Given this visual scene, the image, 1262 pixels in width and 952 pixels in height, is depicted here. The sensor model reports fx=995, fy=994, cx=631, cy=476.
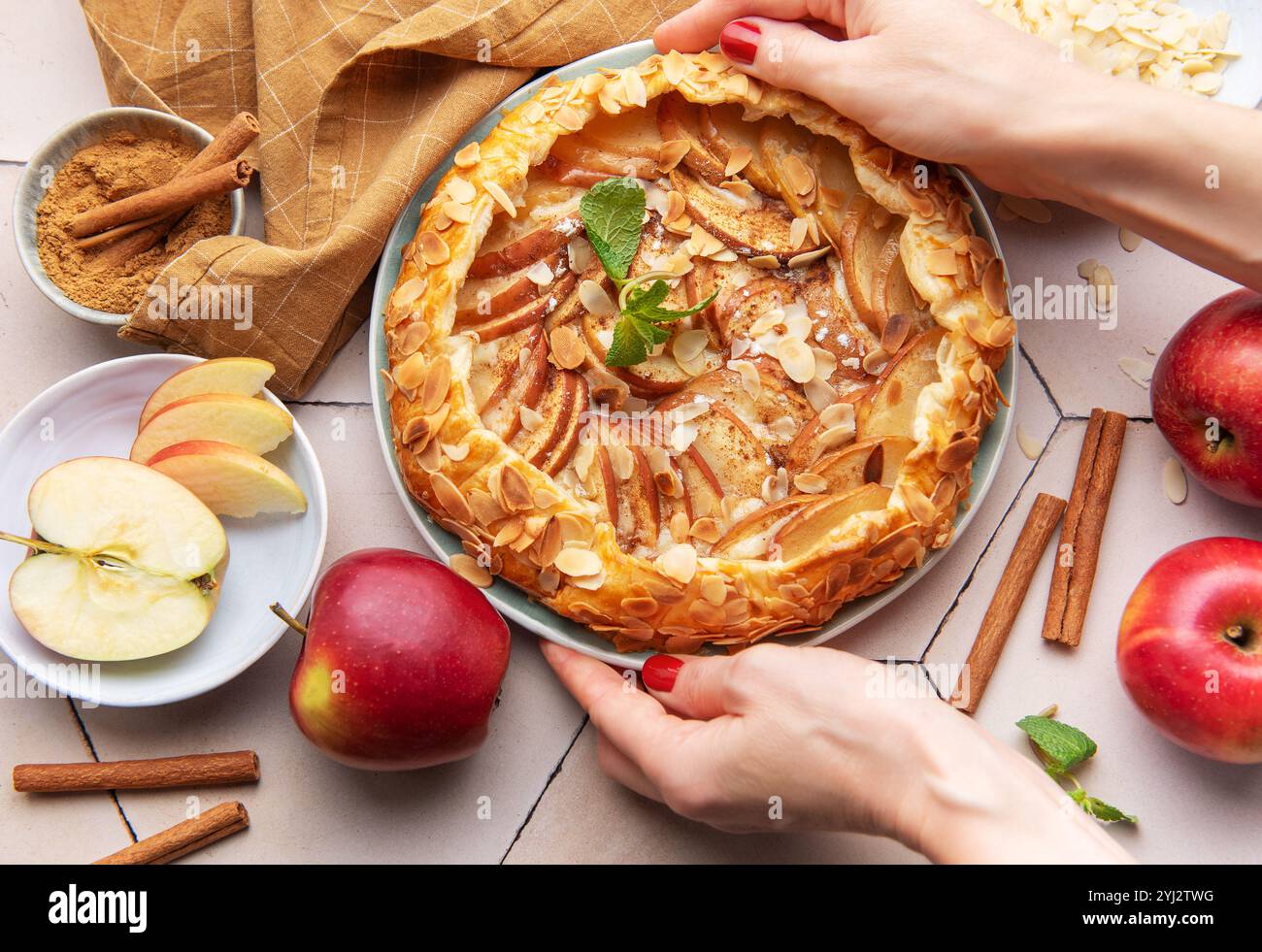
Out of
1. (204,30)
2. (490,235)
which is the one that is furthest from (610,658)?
(204,30)

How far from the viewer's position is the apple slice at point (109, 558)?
1.63m

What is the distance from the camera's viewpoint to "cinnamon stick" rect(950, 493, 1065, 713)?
1.85m

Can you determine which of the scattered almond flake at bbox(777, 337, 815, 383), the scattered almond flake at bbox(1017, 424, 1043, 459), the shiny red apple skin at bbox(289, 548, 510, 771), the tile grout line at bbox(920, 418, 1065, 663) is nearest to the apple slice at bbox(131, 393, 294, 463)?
the shiny red apple skin at bbox(289, 548, 510, 771)

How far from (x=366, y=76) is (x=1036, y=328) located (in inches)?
53.6

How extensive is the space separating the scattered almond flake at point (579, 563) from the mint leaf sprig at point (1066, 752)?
0.87 metres

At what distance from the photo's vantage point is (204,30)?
1.86 meters

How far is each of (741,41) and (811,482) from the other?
742 millimetres

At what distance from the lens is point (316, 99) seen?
6.01 ft

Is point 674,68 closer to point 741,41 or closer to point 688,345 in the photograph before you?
point 741,41

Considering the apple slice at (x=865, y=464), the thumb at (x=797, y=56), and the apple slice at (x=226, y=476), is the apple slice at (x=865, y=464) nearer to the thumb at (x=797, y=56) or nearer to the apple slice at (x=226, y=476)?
the thumb at (x=797, y=56)

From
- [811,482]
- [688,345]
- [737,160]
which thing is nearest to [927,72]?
[737,160]

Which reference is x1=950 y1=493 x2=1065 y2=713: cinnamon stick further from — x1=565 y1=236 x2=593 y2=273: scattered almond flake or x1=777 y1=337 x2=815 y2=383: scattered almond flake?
x1=565 y1=236 x2=593 y2=273: scattered almond flake

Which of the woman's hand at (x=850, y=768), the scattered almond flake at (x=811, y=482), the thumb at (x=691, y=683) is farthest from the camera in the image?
the scattered almond flake at (x=811, y=482)

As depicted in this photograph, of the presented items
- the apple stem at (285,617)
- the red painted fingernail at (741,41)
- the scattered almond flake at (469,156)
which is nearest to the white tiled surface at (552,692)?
the apple stem at (285,617)
